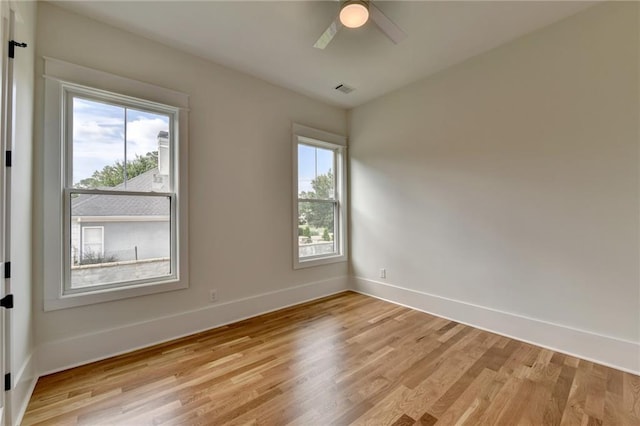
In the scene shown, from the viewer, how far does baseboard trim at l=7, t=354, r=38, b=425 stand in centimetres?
151

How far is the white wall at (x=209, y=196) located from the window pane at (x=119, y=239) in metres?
0.22

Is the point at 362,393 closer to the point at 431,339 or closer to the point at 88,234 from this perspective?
the point at 431,339

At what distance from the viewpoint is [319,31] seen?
2516 millimetres

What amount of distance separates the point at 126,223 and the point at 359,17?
260cm

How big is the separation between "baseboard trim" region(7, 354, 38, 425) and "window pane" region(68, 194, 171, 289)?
60cm

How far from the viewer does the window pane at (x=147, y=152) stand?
252 cm

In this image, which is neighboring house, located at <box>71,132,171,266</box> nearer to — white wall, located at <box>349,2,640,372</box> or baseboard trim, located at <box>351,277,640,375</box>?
white wall, located at <box>349,2,640,372</box>

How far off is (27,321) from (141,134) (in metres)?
1.69

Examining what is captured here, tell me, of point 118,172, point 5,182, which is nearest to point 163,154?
point 118,172

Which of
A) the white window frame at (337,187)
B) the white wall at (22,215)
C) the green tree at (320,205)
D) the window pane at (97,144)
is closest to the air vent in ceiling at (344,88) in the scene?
the white window frame at (337,187)

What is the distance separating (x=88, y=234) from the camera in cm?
231

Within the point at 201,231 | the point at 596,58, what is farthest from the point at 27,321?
the point at 596,58

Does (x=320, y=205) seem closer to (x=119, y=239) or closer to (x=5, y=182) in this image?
(x=119, y=239)

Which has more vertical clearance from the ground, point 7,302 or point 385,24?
point 385,24
